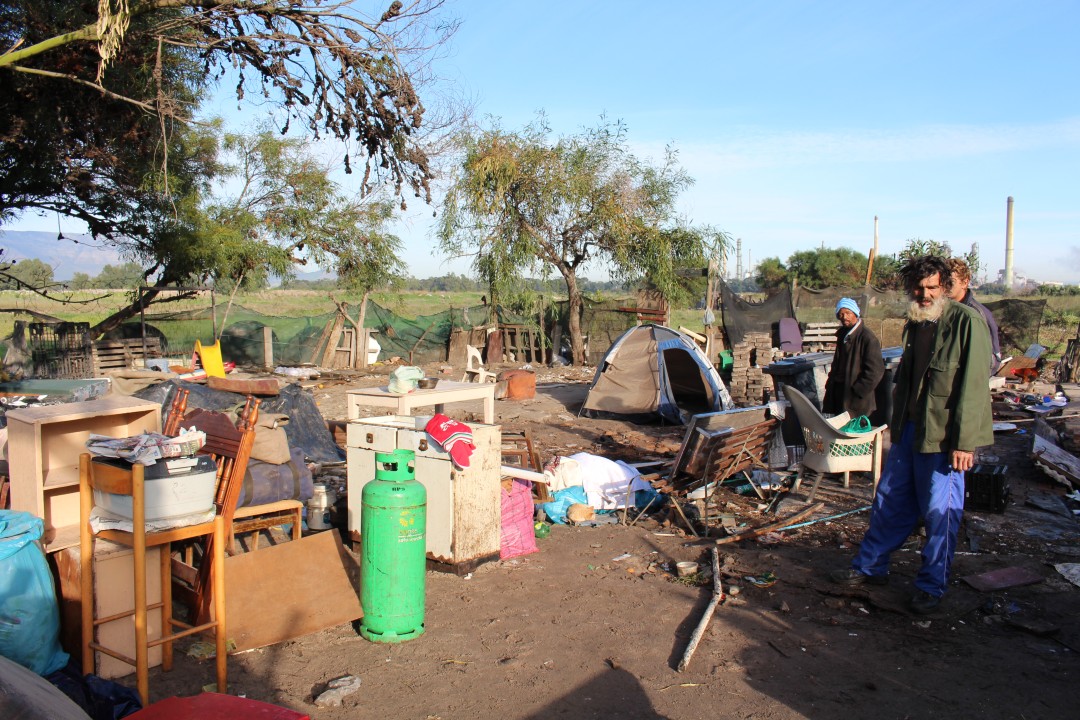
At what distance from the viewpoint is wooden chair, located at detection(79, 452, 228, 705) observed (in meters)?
3.37

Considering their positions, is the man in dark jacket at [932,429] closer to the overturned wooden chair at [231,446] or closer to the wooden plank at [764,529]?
the wooden plank at [764,529]

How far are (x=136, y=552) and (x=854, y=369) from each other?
590 cm

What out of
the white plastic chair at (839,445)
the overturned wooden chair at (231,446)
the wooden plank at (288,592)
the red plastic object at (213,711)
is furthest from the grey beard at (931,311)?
the red plastic object at (213,711)

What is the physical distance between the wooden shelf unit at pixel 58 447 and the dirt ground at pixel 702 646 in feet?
3.57

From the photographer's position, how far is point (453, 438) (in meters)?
5.04

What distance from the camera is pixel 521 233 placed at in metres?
21.1

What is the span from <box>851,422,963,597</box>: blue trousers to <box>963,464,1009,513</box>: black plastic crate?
2.24m

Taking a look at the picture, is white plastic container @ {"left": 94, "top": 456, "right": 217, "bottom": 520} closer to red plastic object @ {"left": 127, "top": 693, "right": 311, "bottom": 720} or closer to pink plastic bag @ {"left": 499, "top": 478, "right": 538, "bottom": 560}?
red plastic object @ {"left": 127, "top": 693, "right": 311, "bottom": 720}

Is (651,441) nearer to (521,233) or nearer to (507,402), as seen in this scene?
(507,402)

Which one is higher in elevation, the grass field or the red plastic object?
the grass field

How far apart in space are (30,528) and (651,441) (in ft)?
26.4

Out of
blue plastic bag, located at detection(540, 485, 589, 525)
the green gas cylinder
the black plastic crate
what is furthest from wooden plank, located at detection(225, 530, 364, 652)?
the black plastic crate

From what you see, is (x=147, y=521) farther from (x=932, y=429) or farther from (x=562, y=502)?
(x=932, y=429)

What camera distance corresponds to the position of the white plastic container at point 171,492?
3494 mm
